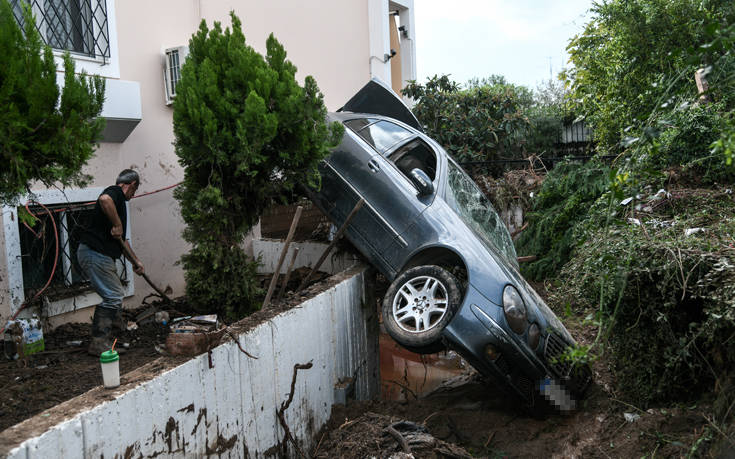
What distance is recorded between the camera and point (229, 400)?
153 inches

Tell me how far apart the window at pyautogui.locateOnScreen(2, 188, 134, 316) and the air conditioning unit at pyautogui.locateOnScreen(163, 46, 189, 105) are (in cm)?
167

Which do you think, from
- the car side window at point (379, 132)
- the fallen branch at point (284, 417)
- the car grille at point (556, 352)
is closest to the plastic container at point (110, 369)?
the fallen branch at point (284, 417)

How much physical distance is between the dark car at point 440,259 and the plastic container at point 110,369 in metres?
2.77

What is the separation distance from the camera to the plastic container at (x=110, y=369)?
3.07 metres

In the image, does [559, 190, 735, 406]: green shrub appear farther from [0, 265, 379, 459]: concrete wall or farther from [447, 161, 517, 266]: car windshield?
[0, 265, 379, 459]: concrete wall

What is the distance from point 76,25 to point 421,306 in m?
4.91

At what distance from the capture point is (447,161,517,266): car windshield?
6410 millimetres

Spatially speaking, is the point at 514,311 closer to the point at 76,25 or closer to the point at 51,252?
the point at 51,252

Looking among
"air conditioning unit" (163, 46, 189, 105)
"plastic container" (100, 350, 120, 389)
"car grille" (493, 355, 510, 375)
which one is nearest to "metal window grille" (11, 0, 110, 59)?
"air conditioning unit" (163, 46, 189, 105)

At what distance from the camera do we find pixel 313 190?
684 centimetres

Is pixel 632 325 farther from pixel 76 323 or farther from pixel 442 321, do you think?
pixel 76 323

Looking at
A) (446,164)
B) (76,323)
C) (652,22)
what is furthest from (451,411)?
(652,22)

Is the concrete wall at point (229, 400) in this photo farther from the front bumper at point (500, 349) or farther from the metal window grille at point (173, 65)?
the metal window grille at point (173, 65)

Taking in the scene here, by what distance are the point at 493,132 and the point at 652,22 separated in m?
4.29
